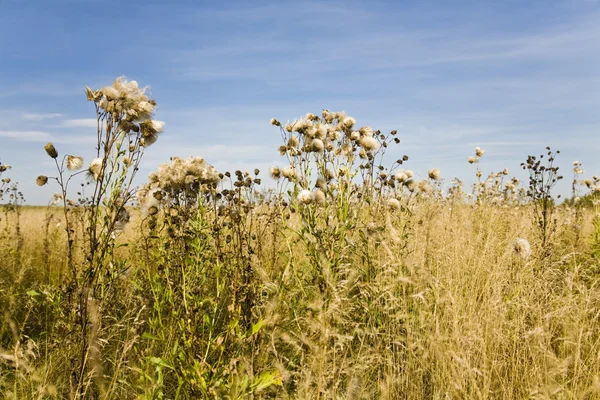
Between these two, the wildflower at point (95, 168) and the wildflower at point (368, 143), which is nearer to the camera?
the wildflower at point (95, 168)

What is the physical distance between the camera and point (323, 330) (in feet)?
7.66

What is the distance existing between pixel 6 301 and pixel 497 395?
4.70 meters

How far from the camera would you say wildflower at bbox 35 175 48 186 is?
2797 millimetres

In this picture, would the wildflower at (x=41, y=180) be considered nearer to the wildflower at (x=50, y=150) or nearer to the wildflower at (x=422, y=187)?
the wildflower at (x=50, y=150)

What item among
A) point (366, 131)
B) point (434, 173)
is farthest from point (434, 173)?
point (366, 131)

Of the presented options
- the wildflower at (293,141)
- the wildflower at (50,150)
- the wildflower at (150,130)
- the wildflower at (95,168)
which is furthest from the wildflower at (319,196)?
Result: the wildflower at (50,150)

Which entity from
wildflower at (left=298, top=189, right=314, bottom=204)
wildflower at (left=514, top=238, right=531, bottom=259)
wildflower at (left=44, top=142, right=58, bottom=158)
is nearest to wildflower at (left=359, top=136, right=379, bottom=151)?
wildflower at (left=298, top=189, right=314, bottom=204)

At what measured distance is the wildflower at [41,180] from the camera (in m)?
2.80

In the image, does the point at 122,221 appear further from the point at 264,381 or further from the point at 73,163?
the point at 264,381

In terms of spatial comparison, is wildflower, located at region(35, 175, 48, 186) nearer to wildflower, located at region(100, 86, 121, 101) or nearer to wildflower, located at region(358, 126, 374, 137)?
wildflower, located at region(100, 86, 121, 101)

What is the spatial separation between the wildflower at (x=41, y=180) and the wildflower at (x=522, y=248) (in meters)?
3.96

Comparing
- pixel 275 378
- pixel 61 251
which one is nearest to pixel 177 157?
pixel 275 378

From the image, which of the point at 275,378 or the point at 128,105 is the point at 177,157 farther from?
the point at 275,378

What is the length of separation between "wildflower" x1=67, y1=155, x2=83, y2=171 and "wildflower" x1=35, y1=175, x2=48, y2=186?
155 millimetres
